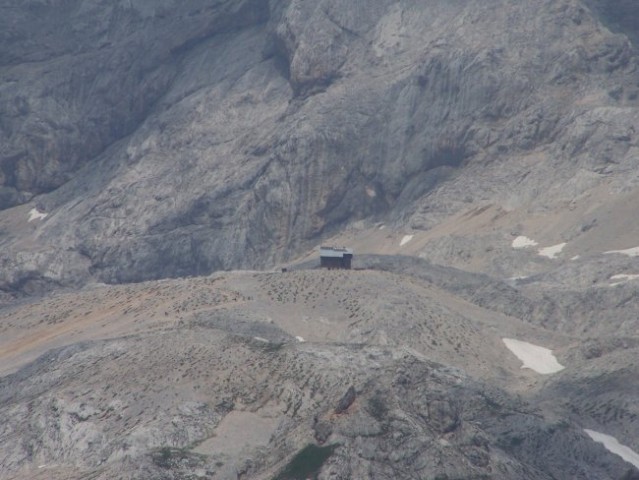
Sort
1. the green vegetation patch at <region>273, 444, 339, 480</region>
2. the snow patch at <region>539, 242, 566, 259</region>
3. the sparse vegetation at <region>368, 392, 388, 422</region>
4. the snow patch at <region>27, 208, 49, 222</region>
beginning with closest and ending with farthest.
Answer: the green vegetation patch at <region>273, 444, 339, 480</region> → the sparse vegetation at <region>368, 392, 388, 422</region> → the snow patch at <region>539, 242, 566, 259</region> → the snow patch at <region>27, 208, 49, 222</region>

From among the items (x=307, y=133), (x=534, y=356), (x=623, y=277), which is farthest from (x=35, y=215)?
(x=534, y=356)

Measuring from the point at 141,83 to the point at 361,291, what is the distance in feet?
304

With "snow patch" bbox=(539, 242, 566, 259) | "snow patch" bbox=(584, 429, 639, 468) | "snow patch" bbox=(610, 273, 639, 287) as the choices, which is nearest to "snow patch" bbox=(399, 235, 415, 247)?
"snow patch" bbox=(539, 242, 566, 259)

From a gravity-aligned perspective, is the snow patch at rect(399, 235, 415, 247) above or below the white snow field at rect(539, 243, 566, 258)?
below

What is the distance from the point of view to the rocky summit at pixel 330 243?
8138cm

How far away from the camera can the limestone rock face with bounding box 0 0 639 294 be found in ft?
540

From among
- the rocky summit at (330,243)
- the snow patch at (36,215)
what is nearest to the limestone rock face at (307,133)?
the rocky summit at (330,243)

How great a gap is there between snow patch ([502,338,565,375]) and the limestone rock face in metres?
44.3

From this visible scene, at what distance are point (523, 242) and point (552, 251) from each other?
5561 millimetres

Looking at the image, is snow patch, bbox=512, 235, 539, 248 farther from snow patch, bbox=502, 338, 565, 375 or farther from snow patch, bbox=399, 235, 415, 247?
snow patch, bbox=502, 338, 565, 375

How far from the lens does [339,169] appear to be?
17100 cm

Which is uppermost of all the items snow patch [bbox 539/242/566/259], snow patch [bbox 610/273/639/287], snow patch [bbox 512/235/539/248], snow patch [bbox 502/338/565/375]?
snow patch [bbox 502/338/565/375]

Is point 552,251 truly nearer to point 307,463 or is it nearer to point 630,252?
point 630,252

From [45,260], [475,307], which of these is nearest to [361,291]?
[475,307]
